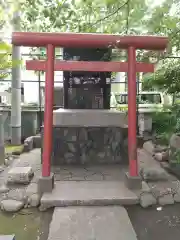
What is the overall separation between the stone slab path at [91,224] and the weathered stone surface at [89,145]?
2083 mm

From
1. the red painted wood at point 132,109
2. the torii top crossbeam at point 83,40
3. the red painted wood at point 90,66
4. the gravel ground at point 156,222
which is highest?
the torii top crossbeam at point 83,40

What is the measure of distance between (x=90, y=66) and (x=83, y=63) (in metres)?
0.12

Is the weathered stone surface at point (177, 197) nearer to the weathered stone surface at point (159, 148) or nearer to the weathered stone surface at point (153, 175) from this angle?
the weathered stone surface at point (153, 175)

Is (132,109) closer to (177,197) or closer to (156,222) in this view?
(177,197)

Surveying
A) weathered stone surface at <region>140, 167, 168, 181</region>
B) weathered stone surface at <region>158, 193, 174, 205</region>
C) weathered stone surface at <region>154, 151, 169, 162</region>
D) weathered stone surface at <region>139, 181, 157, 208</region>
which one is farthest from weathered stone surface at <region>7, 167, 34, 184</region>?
weathered stone surface at <region>154, 151, 169, 162</region>

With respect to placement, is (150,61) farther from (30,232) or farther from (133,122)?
(30,232)

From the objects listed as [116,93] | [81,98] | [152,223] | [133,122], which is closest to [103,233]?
[152,223]

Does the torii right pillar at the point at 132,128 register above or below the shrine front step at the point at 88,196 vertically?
above

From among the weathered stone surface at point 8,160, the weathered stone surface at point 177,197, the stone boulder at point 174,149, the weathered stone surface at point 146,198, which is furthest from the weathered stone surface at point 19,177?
the stone boulder at point 174,149

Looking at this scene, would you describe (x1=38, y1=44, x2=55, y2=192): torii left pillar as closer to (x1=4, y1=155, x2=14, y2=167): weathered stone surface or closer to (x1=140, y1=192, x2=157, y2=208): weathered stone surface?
(x1=140, y1=192, x2=157, y2=208): weathered stone surface

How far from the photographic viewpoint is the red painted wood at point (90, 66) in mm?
4375

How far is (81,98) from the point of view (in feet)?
22.0

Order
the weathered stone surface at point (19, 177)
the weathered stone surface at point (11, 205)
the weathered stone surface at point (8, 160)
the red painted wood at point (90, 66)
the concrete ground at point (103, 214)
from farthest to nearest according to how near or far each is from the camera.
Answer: the weathered stone surface at point (8, 160) → the weathered stone surface at point (19, 177) → the red painted wood at point (90, 66) → the weathered stone surface at point (11, 205) → the concrete ground at point (103, 214)

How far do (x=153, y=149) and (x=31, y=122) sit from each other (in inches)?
151
